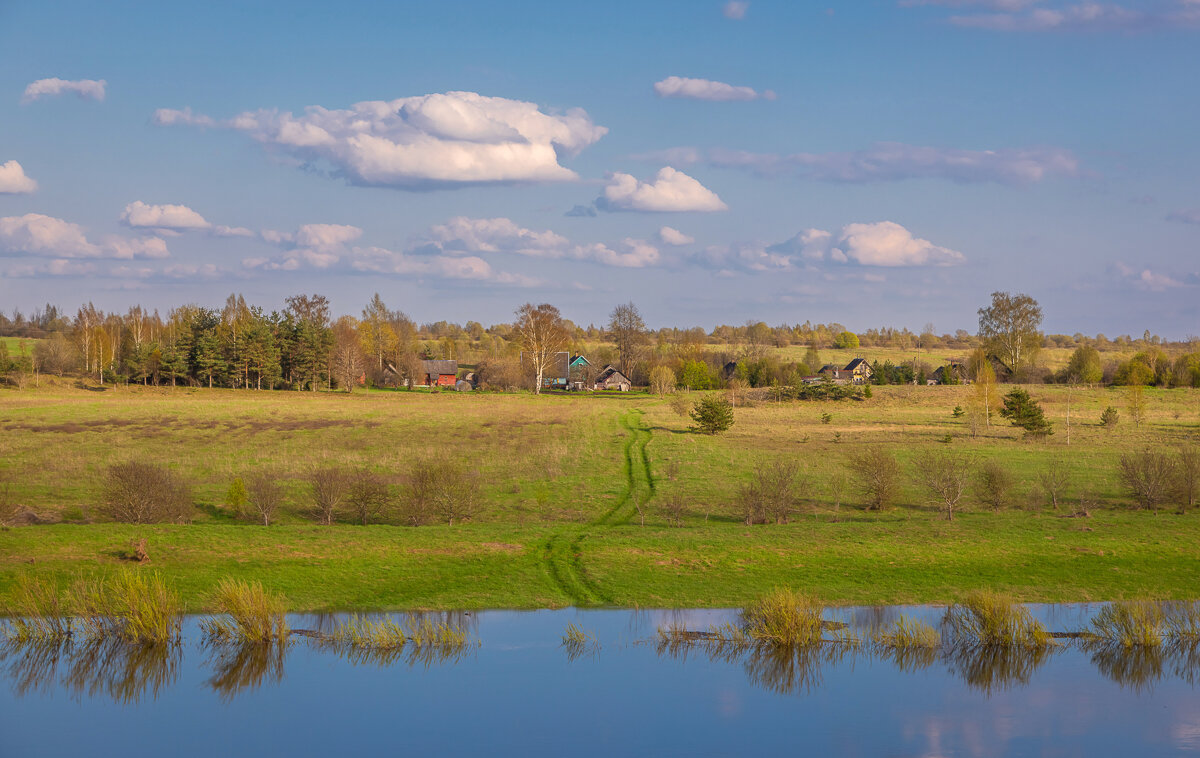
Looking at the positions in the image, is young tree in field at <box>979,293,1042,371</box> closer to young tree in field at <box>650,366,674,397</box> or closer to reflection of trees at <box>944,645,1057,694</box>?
young tree in field at <box>650,366,674,397</box>

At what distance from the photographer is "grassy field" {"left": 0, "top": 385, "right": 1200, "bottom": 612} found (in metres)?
20.3

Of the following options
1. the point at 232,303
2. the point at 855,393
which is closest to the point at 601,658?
the point at 855,393

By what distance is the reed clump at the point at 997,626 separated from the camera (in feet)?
54.9

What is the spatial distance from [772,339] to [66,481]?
530 ft

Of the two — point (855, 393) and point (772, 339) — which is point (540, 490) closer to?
point (855, 393)

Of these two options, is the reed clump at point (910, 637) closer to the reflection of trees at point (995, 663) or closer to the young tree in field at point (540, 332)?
the reflection of trees at point (995, 663)

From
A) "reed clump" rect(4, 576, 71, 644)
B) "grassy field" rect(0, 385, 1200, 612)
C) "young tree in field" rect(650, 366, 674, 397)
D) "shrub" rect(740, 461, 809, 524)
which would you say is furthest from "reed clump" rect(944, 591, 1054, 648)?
"young tree in field" rect(650, 366, 674, 397)

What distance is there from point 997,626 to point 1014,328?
86.8 m

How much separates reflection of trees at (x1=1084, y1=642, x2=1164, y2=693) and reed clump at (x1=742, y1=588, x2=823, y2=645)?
192 inches

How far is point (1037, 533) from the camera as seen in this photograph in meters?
24.3

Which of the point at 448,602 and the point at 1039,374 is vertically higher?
the point at 1039,374

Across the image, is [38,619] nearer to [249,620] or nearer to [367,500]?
[249,620]

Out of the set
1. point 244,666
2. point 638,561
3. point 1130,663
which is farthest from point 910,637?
point 244,666

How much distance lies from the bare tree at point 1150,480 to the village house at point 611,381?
79337 millimetres
